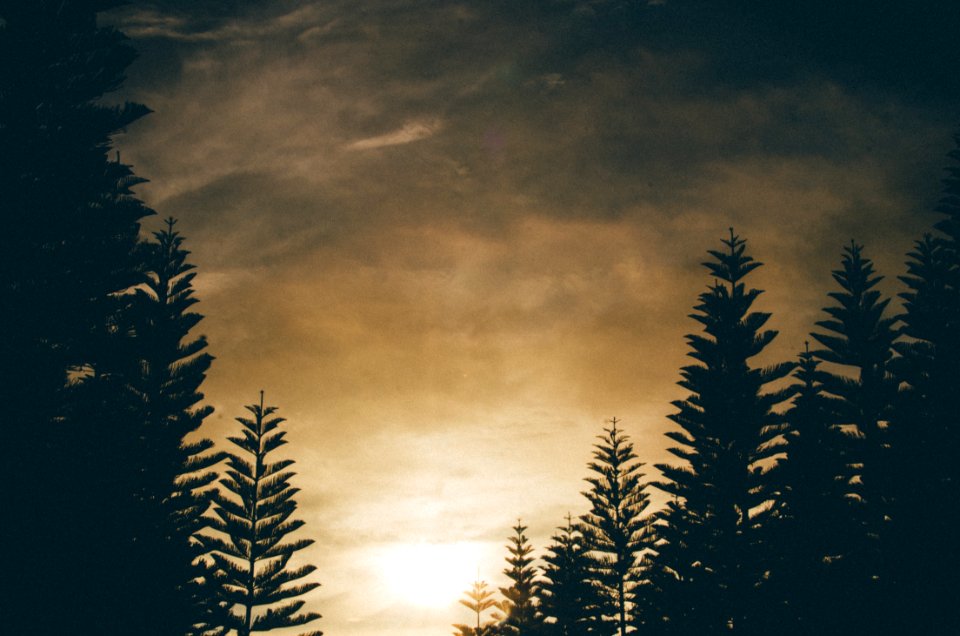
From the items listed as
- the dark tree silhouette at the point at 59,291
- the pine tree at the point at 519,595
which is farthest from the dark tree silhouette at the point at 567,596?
the dark tree silhouette at the point at 59,291

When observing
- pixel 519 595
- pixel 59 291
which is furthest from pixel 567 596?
pixel 59 291

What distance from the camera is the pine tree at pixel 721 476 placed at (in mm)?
19156

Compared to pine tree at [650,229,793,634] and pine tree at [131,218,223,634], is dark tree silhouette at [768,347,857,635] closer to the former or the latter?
pine tree at [650,229,793,634]

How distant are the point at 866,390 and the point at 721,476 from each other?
5.99 meters

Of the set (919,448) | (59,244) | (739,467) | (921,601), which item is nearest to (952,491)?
(919,448)

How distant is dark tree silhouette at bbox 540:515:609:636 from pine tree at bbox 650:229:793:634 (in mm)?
8996

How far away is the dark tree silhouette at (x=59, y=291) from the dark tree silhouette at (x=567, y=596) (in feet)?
71.7

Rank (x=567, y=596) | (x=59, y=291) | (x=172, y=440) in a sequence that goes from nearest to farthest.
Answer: (x=59, y=291)
(x=172, y=440)
(x=567, y=596)

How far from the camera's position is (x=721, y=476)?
2005 centimetres

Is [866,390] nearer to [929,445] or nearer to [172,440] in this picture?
[929,445]

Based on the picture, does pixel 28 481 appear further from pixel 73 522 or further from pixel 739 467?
pixel 739 467

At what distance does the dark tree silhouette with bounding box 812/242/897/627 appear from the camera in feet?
61.5

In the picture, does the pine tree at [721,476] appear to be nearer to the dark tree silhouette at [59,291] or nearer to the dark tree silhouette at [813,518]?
the dark tree silhouette at [813,518]

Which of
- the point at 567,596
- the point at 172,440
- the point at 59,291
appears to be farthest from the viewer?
the point at 567,596
